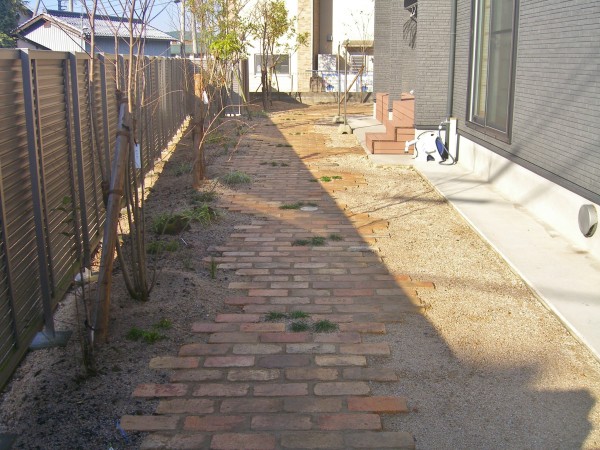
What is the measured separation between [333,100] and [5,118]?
27.2 m

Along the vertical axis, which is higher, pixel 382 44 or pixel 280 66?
pixel 382 44

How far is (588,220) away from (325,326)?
2.88m

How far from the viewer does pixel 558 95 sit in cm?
723

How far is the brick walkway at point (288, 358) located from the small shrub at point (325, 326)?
5 cm

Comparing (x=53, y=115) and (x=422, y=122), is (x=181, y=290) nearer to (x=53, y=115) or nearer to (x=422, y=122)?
(x=53, y=115)

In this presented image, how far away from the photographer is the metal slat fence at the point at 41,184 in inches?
156

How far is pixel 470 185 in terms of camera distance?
32.1 ft

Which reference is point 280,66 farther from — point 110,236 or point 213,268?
point 110,236

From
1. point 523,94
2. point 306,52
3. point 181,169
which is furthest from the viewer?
point 306,52

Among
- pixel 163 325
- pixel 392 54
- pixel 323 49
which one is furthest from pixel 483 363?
pixel 323 49

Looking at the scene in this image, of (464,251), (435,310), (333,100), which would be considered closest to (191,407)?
(435,310)

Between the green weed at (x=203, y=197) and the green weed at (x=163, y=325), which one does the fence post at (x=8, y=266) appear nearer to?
the green weed at (x=163, y=325)

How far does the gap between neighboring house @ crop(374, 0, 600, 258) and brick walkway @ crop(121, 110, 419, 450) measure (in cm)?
192

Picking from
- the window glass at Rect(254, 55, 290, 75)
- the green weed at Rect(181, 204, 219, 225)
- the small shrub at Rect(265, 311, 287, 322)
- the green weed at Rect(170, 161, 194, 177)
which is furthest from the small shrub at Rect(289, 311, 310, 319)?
the window glass at Rect(254, 55, 290, 75)
